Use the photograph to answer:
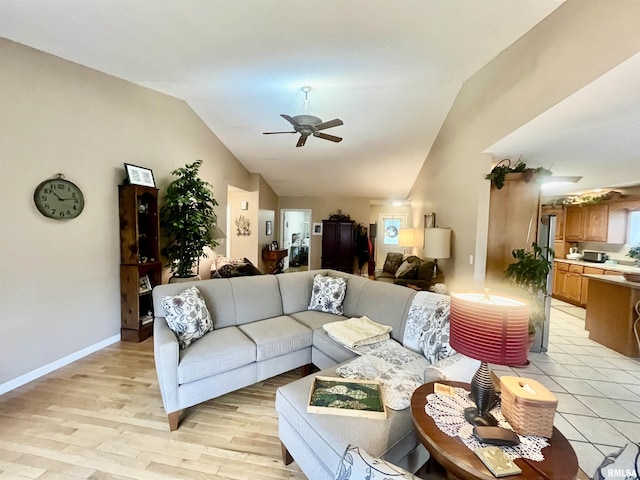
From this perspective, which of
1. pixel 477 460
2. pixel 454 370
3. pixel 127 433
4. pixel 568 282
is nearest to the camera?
pixel 477 460

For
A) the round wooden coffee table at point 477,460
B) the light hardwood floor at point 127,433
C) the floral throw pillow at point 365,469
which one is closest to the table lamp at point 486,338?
the round wooden coffee table at point 477,460

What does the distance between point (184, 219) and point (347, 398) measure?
3.46 m

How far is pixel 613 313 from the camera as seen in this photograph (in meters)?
3.46

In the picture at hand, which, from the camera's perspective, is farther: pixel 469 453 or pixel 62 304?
pixel 62 304

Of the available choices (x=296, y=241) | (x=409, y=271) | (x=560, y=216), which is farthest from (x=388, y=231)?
(x=560, y=216)

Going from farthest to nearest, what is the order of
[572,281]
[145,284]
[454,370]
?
[572,281] < [145,284] < [454,370]

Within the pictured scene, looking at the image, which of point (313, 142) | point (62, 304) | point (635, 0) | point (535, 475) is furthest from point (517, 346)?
point (313, 142)

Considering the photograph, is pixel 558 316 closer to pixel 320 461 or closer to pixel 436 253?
pixel 436 253

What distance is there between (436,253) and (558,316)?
107 inches

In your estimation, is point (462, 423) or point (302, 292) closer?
point (462, 423)

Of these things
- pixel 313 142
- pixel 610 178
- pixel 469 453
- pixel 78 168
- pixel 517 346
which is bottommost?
pixel 469 453

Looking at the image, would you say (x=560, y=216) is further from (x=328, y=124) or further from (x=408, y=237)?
(x=328, y=124)

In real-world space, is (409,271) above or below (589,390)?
above

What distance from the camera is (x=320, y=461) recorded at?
1.40m
